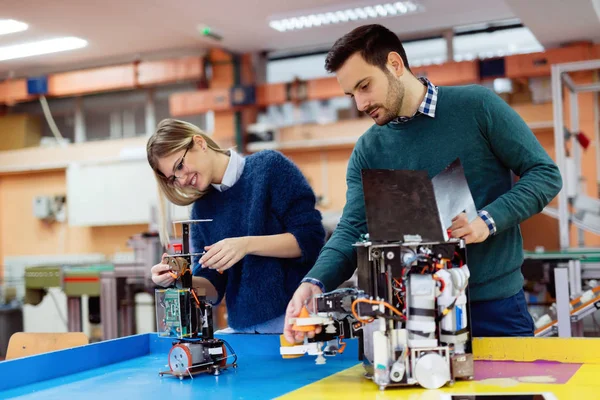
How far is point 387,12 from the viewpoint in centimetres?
589

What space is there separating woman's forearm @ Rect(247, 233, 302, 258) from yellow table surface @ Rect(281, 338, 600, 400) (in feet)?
1.37

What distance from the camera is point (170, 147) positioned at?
1811mm

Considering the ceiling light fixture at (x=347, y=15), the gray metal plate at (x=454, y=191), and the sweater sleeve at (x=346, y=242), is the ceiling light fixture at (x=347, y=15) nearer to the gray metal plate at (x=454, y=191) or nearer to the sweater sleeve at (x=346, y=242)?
the sweater sleeve at (x=346, y=242)

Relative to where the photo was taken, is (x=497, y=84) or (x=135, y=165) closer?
(x=497, y=84)

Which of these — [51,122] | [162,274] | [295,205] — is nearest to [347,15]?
[51,122]

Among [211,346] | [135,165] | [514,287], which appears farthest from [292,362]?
[135,165]

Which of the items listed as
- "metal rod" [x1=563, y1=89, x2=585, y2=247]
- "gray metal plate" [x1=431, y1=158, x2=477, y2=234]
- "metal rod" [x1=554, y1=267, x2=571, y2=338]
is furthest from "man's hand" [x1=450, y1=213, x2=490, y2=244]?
"metal rod" [x1=563, y1=89, x2=585, y2=247]

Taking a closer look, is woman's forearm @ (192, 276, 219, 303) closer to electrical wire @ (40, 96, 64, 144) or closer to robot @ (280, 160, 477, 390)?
robot @ (280, 160, 477, 390)

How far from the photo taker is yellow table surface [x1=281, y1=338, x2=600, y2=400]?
119 centimetres

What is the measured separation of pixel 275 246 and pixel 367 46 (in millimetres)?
589

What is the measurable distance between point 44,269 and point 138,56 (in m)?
2.91

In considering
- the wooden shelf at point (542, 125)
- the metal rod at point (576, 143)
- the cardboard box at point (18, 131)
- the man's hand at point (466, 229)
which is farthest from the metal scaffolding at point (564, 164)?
the cardboard box at point (18, 131)

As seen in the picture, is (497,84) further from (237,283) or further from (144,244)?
(237,283)

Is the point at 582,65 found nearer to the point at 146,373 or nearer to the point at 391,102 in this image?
the point at 391,102
